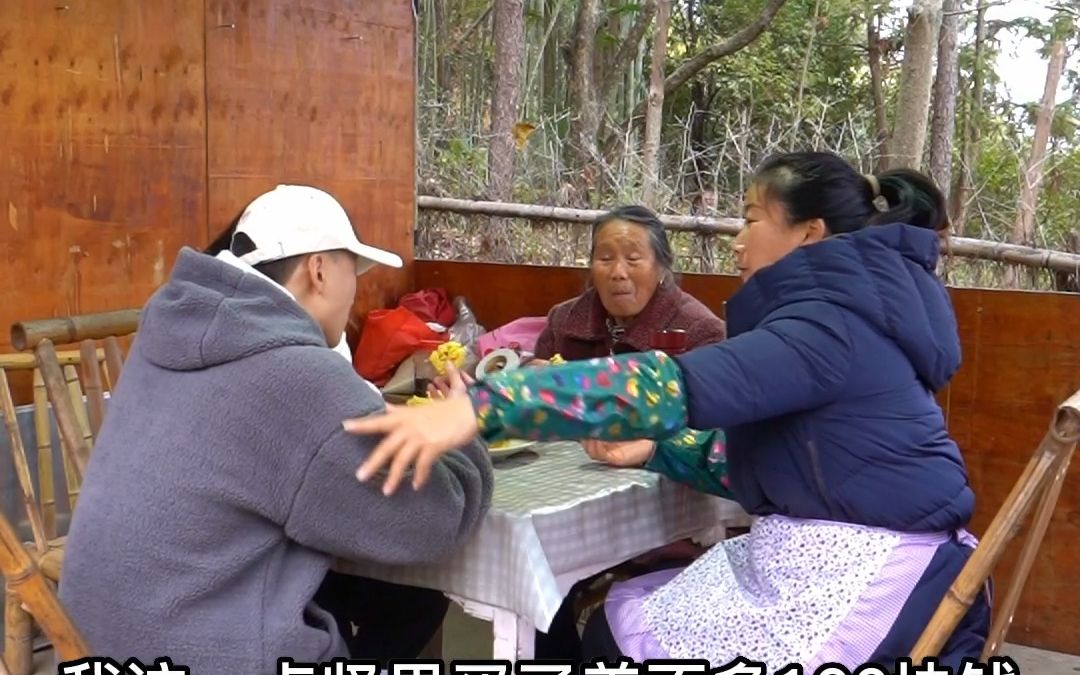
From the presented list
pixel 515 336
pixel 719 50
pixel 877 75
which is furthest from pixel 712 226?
pixel 719 50

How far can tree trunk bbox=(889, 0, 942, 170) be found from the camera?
6.75 meters

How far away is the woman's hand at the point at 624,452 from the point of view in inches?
83.0

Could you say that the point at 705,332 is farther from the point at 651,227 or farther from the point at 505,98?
the point at 505,98

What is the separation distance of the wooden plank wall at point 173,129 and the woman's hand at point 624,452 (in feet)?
6.59

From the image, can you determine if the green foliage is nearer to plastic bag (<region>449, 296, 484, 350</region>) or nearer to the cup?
plastic bag (<region>449, 296, 484, 350</region>)

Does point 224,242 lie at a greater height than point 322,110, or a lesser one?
lesser

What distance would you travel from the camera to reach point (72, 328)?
104 inches

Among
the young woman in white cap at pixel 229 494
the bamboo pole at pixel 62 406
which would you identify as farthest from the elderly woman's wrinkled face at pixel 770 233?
the bamboo pole at pixel 62 406

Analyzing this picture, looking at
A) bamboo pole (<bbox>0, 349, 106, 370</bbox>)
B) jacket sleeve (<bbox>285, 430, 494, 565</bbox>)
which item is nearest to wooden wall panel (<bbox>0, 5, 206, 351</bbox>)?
bamboo pole (<bbox>0, 349, 106, 370</bbox>)

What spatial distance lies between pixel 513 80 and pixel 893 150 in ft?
8.38

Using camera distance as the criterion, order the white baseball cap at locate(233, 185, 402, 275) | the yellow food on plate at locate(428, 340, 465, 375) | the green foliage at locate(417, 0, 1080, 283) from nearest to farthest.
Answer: the white baseball cap at locate(233, 185, 402, 275), the yellow food on plate at locate(428, 340, 465, 375), the green foliage at locate(417, 0, 1080, 283)

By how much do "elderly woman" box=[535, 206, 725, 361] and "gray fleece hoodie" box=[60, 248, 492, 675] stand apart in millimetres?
1473

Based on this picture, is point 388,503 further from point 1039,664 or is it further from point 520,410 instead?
point 1039,664

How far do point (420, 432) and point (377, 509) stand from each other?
0.27 metres
